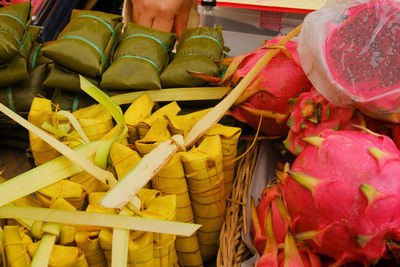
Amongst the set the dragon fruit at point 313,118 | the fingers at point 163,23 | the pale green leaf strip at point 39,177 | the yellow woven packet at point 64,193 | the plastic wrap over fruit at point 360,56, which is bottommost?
the yellow woven packet at point 64,193

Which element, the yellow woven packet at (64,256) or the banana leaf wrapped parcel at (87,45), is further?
the banana leaf wrapped parcel at (87,45)

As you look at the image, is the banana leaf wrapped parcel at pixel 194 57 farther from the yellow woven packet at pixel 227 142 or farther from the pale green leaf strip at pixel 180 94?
the yellow woven packet at pixel 227 142

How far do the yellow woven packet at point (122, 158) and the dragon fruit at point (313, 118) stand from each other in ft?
1.17

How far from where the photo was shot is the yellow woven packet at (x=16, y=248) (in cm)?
74

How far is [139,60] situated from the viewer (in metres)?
1.30

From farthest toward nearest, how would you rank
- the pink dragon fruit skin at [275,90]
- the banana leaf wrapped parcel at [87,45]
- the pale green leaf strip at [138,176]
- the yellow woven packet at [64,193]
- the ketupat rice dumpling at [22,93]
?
the ketupat rice dumpling at [22,93] < the banana leaf wrapped parcel at [87,45] < the pink dragon fruit skin at [275,90] < the yellow woven packet at [64,193] < the pale green leaf strip at [138,176]

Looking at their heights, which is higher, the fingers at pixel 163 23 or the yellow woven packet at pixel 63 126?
the fingers at pixel 163 23

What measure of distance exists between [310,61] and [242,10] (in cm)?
84

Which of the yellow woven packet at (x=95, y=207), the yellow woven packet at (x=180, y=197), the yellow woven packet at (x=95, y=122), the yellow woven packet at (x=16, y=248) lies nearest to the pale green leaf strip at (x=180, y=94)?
the yellow woven packet at (x=95, y=122)

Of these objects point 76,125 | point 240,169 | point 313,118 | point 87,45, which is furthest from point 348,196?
point 87,45

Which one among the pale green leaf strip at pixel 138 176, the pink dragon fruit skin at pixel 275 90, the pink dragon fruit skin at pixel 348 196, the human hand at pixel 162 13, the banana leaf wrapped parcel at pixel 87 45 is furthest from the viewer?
the human hand at pixel 162 13

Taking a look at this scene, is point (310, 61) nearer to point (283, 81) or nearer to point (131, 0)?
point (283, 81)

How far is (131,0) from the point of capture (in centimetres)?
171

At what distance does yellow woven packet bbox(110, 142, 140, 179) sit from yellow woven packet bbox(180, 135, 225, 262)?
117mm
